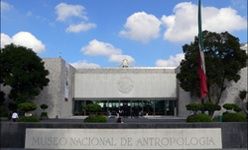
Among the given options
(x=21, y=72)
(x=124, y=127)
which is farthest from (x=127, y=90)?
(x=124, y=127)

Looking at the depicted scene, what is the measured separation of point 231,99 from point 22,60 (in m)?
32.0

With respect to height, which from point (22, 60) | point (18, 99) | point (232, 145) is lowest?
point (232, 145)

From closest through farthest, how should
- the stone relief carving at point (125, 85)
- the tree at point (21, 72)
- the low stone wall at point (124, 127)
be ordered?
the low stone wall at point (124, 127), the tree at point (21, 72), the stone relief carving at point (125, 85)

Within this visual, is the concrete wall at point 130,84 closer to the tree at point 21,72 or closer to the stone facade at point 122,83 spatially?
the stone facade at point 122,83

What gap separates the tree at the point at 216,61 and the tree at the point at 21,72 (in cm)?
1958

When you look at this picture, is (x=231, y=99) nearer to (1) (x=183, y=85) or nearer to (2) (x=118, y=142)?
(1) (x=183, y=85)

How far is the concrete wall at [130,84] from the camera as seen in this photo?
2958 inches

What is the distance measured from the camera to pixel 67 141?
20.0 metres

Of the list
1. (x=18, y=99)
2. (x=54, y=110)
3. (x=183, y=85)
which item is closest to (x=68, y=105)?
(x=54, y=110)

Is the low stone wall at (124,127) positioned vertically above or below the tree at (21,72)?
below

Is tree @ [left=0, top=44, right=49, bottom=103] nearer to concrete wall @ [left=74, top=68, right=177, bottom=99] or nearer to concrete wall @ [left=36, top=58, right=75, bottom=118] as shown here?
concrete wall @ [left=36, top=58, right=75, bottom=118]

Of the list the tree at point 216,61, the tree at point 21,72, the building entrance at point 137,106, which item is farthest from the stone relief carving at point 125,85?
the tree at point 21,72

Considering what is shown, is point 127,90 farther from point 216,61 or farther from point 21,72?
point 21,72

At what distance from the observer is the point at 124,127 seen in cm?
2023
